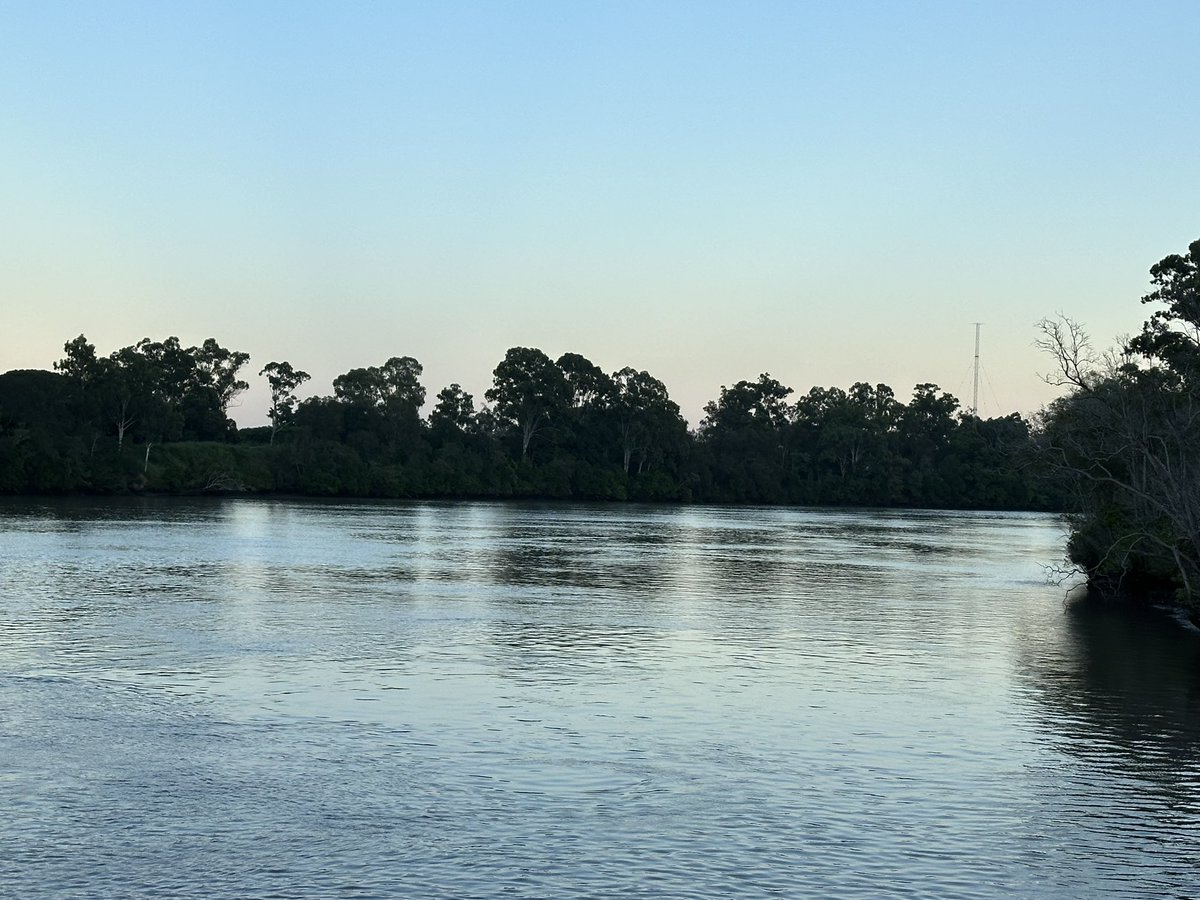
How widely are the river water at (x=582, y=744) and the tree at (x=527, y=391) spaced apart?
138 m

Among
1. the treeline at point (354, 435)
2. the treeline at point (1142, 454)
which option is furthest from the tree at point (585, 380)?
the treeline at point (1142, 454)

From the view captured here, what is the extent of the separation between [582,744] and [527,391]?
534 ft

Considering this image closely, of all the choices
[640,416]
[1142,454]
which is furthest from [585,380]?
[1142,454]

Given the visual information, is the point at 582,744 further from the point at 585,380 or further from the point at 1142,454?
the point at 585,380

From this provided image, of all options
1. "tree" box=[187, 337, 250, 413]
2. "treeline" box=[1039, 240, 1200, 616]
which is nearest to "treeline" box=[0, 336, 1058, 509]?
"tree" box=[187, 337, 250, 413]

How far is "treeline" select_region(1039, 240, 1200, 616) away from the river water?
2.60 metres

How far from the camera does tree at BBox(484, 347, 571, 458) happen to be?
180m

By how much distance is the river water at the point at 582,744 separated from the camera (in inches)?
507

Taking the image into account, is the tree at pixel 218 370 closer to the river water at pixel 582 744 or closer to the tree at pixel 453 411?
the tree at pixel 453 411

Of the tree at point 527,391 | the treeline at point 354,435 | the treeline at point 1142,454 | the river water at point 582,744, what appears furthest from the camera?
the tree at point 527,391

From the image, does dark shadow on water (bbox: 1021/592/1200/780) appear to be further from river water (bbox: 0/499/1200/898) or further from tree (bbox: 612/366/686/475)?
tree (bbox: 612/366/686/475)

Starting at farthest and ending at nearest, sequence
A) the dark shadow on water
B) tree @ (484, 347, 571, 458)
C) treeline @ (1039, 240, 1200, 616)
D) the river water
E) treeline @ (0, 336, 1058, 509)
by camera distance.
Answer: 1. tree @ (484, 347, 571, 458)
2. treeline @ (0, 336, 1058, 509)
3. treeline @ (1039, 240, 1200, 616)
4. the dark shadow on water
5. the river water

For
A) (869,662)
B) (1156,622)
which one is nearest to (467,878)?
(869,662)

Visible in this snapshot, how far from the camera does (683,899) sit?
1191 cm
